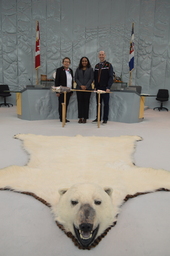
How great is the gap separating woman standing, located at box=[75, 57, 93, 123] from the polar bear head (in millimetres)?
2939

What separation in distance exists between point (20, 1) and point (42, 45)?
4.67 feet

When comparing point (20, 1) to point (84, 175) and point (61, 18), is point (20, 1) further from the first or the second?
point (84, 175)

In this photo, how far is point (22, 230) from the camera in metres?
1.14

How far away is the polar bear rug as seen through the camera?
1.10 m

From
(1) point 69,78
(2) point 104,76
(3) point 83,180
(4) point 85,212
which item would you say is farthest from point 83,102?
(4) point 85,212

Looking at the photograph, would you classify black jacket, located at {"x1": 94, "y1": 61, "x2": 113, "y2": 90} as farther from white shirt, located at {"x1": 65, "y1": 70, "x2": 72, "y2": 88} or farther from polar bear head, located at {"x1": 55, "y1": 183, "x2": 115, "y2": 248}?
polar bear head, located at {"x1": 55, "y1": 183, "x2": 115, "y2": 248}

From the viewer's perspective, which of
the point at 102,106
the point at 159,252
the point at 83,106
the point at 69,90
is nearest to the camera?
the point at 159,252

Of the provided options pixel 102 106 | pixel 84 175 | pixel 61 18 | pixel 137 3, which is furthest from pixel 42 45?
pixel 84 175

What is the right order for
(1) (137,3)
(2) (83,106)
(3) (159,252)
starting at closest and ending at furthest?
1. (3) (159,252)
2. (2) (83,106)
3. (1) (137,3)

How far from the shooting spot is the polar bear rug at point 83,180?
110 centimetres

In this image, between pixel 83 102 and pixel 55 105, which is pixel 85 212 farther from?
pixel 55 105

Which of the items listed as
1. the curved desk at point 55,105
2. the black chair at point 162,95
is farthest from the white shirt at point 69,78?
the black chair at point 162,95

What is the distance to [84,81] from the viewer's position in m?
4.02

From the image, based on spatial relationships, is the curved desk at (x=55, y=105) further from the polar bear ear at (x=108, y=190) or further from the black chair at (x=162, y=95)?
the polar bear ear at (x=108, y=190)
